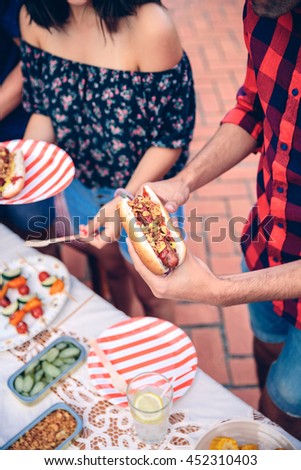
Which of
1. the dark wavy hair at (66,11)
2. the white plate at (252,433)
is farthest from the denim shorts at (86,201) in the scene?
the white plate at (252,433)

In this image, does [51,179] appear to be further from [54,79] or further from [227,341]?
[227,341]

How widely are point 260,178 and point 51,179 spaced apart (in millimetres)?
860

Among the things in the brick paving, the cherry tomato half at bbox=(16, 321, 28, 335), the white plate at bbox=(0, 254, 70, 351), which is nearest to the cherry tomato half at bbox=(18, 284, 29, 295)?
the white plate at bbox=(0, 254, 70, 351)

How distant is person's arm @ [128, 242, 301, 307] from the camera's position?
1391mm

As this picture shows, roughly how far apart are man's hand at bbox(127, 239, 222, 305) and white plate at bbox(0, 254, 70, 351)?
0.44 meters

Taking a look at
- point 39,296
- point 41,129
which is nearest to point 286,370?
point 39,296

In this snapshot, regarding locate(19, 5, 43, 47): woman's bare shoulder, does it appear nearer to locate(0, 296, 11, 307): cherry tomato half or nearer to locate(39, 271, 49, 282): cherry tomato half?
locate(39, 271, 49, 282): cherry tomato half

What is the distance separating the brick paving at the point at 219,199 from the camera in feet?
8.79

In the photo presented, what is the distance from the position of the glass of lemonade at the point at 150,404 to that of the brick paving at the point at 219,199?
125 cm

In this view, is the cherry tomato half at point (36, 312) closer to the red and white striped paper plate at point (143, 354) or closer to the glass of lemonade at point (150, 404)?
the red and white striped paper plate at point (143, 354)

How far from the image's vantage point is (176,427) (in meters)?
→ 1.40

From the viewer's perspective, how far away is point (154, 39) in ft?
6.02

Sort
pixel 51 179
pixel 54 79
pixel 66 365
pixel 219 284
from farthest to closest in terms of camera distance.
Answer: pixel 54 79
pixel 51 179
pixel 66 365
pixel 219 284

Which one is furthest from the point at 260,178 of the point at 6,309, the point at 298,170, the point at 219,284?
the point at 6,309
